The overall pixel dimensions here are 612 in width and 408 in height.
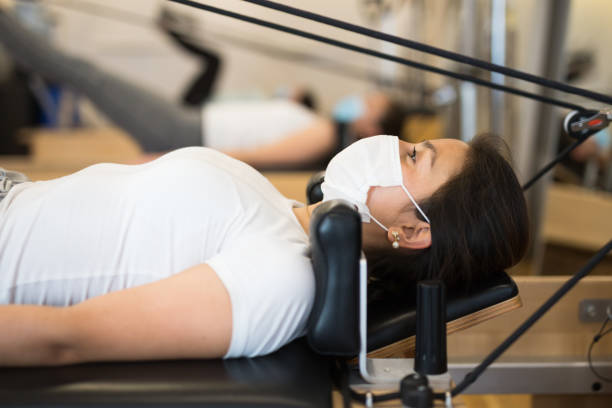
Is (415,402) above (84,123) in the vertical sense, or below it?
above

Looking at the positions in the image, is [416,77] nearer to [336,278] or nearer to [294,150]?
[294,150]

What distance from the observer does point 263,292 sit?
908 millimetres

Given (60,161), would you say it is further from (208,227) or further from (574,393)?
(574,393)

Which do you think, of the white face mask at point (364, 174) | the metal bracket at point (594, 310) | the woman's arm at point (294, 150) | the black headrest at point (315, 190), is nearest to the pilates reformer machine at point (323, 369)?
the white face mask at point (364, 174)

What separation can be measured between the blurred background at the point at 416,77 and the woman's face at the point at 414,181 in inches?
8.9

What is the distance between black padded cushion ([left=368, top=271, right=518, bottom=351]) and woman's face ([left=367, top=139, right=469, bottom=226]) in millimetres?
156

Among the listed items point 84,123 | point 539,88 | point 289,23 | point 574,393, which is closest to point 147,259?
point 574,393

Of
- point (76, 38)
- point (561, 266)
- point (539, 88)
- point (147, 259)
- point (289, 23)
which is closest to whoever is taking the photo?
point (147, 259)

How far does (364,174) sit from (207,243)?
0.98ft

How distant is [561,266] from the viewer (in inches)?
116

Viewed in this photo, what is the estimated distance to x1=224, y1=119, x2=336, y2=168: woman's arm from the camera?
2.92 m

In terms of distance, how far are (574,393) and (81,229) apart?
1056mm

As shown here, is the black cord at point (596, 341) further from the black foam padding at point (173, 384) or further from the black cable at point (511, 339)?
the black foam padding at point (173, 384)

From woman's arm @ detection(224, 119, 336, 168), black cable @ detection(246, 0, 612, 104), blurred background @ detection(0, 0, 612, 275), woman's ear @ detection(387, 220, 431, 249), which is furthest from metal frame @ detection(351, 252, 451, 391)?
woman's arm @ detection(224, 119, 336, 168)
